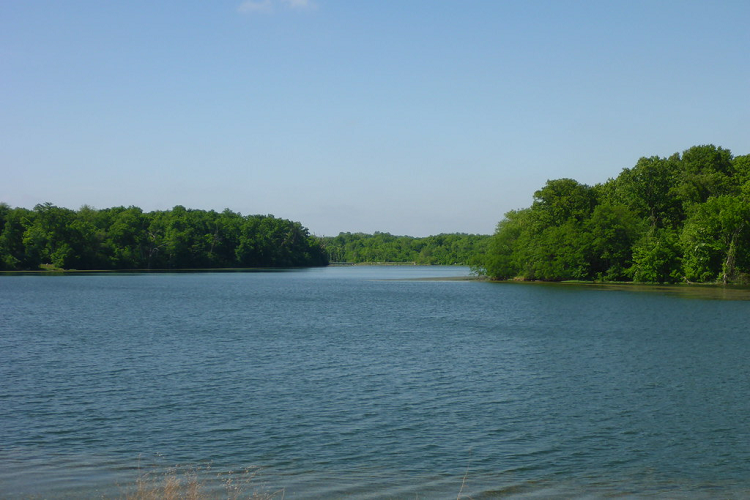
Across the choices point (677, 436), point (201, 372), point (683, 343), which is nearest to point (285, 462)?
point (677, 436)

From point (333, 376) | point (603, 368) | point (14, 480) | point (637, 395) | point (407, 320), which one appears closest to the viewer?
point (14, 480)

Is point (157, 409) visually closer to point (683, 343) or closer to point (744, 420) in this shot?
point (744, 420)

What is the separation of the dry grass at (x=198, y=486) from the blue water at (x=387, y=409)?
39cm

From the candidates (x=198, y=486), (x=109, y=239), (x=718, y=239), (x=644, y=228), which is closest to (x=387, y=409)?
(x=198, y=486)

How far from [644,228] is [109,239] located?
398 ft

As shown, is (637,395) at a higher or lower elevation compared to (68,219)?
lower

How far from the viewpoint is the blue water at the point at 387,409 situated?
13469 mm

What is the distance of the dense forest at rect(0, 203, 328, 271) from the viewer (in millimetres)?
142750

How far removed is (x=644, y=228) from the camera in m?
94.2

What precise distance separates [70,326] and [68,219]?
117818mm

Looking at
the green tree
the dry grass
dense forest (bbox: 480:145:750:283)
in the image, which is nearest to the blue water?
the dry grass

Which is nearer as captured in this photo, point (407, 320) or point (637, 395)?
point (637, 395)

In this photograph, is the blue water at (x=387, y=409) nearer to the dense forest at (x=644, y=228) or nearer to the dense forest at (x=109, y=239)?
the dense forest at (x=644, y=228)

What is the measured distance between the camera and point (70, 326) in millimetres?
41188
